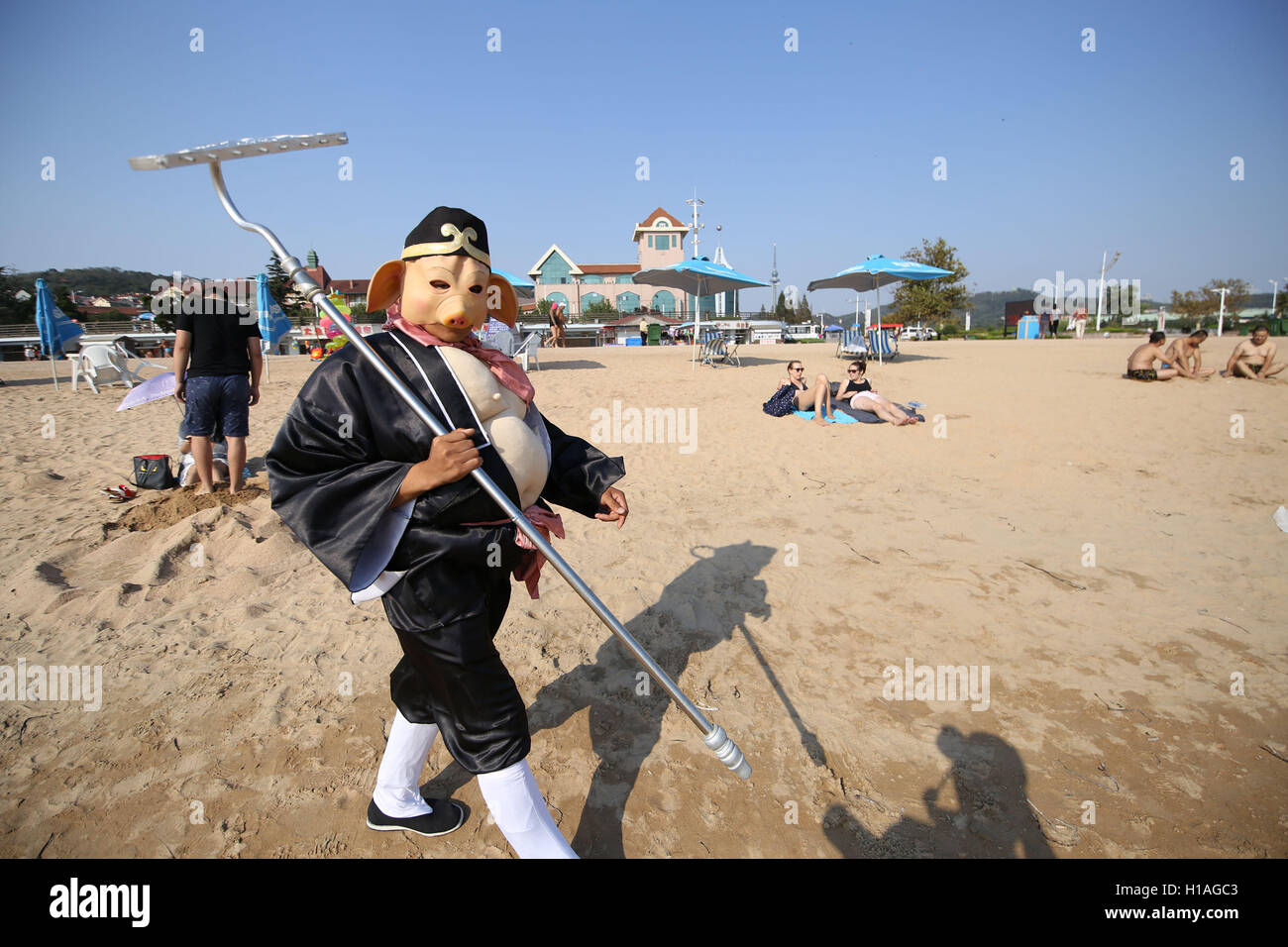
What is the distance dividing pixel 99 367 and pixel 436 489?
14364mm

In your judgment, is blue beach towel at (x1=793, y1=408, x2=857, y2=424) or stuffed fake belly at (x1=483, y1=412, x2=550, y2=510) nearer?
stuffed fake belly at (x1=483, y1=412, x2=550, y2=510)

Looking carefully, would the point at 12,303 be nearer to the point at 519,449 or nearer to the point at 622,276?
the point at 622,276

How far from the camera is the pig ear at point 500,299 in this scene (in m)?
1.95

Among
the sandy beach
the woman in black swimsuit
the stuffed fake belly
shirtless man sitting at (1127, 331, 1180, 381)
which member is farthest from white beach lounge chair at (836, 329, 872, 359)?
the stuffed fake belly

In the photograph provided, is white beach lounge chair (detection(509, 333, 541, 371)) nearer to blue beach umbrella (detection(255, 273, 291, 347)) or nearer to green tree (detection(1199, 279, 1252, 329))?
blue beach umbrella (detection(255, 273, 291, 347))

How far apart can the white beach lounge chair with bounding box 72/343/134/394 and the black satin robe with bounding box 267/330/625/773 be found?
533 inches

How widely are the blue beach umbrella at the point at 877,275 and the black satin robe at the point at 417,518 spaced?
15769 mm

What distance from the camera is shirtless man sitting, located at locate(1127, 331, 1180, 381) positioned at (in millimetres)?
11211

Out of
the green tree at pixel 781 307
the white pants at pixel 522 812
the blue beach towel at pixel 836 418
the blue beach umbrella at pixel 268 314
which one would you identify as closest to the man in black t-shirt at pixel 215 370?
the white pants at pixel 522 812

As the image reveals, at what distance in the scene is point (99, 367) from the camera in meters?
11.5

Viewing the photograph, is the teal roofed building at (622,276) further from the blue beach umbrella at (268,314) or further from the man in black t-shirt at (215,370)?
the man in black t-shirt at (215,370)
